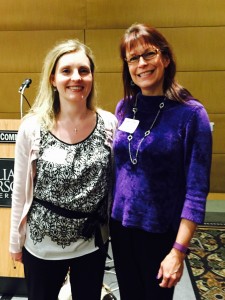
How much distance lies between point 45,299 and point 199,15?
3.28 meters

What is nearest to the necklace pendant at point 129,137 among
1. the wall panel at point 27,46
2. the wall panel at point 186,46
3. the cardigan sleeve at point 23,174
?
the cardigan sleeve at point 23,174

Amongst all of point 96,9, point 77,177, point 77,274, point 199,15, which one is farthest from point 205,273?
point 96,9

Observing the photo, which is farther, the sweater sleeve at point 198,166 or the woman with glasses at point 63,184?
the woman with glasses at point 63,184

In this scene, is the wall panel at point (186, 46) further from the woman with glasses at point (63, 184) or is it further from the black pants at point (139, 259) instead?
the black pants at point (139, 259)

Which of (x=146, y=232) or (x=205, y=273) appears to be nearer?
(x=146, y=232)

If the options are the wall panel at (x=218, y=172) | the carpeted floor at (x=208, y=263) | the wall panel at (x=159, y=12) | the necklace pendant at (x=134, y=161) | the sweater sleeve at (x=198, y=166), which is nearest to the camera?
the sweater sleeve at (x=198, y=166)

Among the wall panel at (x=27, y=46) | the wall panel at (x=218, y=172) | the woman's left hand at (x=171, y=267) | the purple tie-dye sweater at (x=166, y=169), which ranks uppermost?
the wall panel at (x=27, y=46)

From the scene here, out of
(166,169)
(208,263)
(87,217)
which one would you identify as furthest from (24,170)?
(208,263)

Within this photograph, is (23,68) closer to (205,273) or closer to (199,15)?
(199,15)

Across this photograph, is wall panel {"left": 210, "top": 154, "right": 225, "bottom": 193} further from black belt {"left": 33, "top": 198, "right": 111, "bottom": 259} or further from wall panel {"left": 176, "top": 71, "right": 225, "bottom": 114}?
black belt {"left": 33, "top": 198, "right": 111, "bottom": 259}

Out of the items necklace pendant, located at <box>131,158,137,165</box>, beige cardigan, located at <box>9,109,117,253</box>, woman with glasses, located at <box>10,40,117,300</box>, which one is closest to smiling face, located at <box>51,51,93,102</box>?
woman with glasses, located at <box>10,40,117,300</box>

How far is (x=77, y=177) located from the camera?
3.56 ft

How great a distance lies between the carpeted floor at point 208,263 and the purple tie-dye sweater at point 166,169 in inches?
48.2

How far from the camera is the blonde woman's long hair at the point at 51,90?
114cm
